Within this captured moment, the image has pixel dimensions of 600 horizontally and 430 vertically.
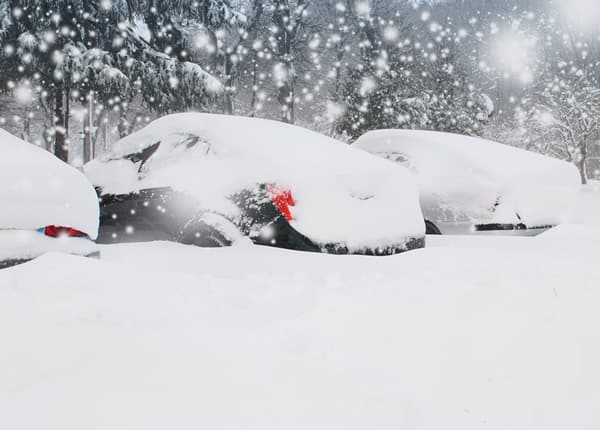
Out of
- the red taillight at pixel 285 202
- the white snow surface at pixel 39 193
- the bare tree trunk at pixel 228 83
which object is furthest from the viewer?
the bare tree trunk at pixel 228 83

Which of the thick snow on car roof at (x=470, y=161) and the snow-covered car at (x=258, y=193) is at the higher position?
the thick snow on car roof at (x=470, y=161)

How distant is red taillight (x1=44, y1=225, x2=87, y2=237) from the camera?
2689 mm

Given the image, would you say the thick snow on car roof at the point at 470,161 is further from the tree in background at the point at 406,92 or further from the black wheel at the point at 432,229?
the tree in background at the point at 406,92

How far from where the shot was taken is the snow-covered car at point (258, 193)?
330 cm

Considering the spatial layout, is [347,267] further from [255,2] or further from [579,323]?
[255,2]

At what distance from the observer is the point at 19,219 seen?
8.23ft

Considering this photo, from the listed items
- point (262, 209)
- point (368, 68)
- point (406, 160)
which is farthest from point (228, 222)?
point (368, 68)

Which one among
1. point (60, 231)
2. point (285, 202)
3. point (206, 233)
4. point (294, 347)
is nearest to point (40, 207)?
point (60, 231)

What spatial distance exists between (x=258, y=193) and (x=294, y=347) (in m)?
1.63

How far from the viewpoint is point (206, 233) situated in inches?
142

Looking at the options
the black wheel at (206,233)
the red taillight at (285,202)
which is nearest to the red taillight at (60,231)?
the black wheel at (206,233)

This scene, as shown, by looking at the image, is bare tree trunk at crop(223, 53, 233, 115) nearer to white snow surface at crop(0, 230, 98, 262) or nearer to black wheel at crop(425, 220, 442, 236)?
black wheel at crop(425, 220, 442, 236)

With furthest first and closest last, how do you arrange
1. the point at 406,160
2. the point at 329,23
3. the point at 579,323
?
the point at 329,23, the point at 406,160, the point at 579,323

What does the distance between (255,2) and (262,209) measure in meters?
20.2
